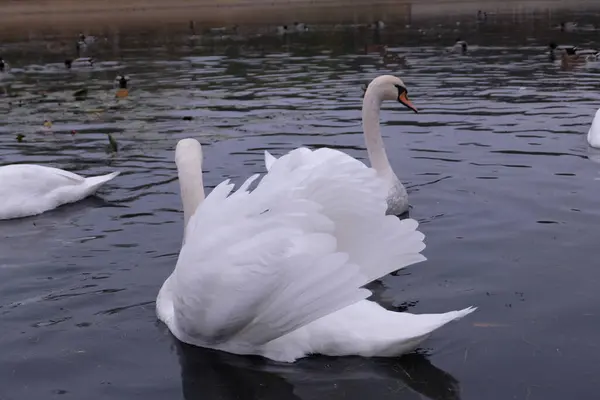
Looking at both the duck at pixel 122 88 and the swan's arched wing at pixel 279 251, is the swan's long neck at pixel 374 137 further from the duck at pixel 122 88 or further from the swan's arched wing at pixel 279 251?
the duck at pixel 122 88

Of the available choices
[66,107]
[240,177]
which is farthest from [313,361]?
[66,107]

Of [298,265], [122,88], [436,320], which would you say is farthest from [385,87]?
[122,88]

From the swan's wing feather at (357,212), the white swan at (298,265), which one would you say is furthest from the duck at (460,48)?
the white swan at (298,265)

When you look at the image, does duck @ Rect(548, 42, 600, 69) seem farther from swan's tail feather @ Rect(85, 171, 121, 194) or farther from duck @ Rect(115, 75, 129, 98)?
swan's tail feather @ Rect(85, 171, 121, 194)

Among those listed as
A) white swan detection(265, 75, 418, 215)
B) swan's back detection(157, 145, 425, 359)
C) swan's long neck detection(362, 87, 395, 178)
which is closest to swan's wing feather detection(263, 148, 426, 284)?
Answer: swan's back detection(157, 145, 425, 359)

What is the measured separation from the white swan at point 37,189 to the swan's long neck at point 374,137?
124 inches

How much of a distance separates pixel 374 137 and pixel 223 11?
55.1 meters

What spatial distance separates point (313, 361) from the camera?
592 centimetres

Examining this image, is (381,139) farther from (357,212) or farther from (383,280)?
(357,212)

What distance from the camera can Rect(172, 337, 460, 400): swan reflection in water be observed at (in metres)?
5.54

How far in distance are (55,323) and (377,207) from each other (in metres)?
2.66

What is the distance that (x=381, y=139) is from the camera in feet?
32.5

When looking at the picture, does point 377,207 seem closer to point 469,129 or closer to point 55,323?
point 55,323

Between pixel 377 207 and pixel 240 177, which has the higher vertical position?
pixel 377 207
